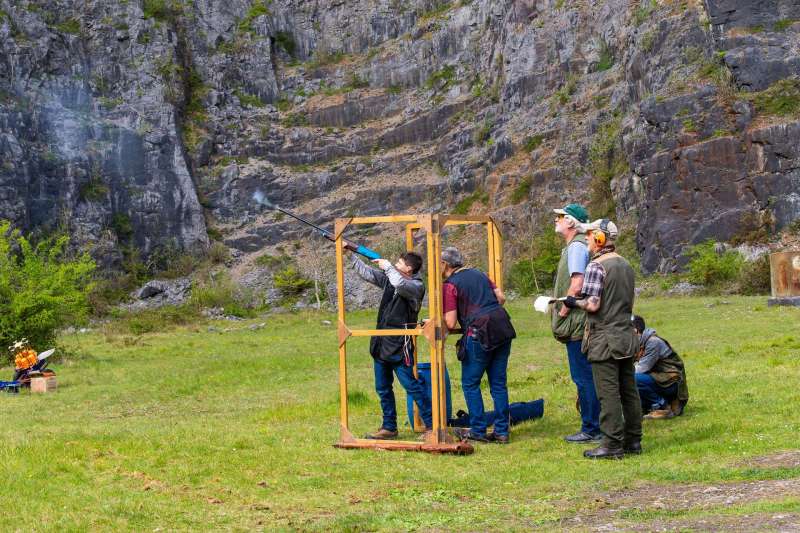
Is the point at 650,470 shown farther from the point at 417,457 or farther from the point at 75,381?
the point at 75,381

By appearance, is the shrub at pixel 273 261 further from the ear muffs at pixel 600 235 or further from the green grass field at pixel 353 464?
the ear muffs at pixel 600 235

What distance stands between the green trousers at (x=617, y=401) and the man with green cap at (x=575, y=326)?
0.75 m

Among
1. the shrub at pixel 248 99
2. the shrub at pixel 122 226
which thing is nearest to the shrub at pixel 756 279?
the shrub at pixel 122 226

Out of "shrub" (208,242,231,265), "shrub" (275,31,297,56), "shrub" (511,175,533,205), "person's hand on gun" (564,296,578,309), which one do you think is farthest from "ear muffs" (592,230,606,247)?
→ "shrub" (275,31,297,56)

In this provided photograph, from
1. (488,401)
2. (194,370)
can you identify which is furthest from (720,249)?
(488,401)

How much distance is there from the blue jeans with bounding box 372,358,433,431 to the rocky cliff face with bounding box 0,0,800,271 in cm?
3902

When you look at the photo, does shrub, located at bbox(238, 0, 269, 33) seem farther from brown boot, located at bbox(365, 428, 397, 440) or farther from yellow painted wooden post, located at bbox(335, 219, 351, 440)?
brown boot, located at bbox(365, 428, 397, 440)

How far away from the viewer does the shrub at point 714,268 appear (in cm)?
4156

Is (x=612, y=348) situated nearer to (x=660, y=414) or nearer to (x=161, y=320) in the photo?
(x=660, y=414)

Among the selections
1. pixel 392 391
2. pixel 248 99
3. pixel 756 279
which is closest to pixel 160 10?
pixel 248 99

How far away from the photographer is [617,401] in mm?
9359

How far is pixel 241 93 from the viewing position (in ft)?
271

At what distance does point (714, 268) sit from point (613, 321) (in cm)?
3478

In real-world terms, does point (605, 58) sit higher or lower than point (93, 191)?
higher
